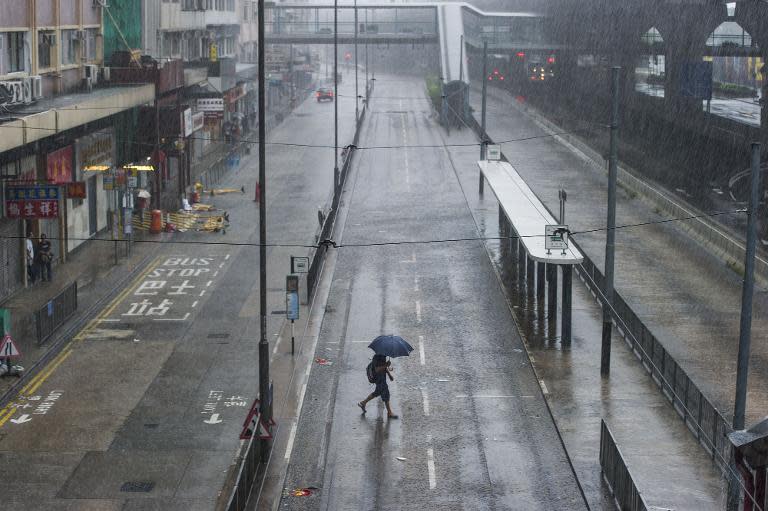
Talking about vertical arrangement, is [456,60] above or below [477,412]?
above

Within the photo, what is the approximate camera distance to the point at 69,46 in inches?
1690

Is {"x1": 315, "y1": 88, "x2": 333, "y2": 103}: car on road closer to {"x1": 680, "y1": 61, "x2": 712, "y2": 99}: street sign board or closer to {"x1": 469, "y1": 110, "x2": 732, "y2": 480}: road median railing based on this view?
{"x1": 680, "y1": 61, "x2": 712, "y2": 99}: street sign board

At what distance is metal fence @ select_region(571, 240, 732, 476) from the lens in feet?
69.8

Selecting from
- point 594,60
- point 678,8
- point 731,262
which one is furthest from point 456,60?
point 731,262

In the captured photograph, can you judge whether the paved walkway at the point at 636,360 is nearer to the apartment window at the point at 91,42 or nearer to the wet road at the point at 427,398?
the wet road at the point at 427,398

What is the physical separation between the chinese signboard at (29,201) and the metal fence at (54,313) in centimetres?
258

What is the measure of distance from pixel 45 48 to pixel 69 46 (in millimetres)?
3184

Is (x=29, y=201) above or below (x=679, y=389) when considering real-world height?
above

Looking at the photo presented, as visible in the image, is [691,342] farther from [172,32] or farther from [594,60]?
[594,60]

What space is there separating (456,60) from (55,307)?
77878 mm

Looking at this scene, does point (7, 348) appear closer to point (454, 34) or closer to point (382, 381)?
point (382, 381)

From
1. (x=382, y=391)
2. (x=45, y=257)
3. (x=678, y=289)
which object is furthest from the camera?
(x=678, y=289)

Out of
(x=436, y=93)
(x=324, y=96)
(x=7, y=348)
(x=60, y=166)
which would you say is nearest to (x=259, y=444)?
(x=7, y=348)

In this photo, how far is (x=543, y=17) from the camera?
125312mm
